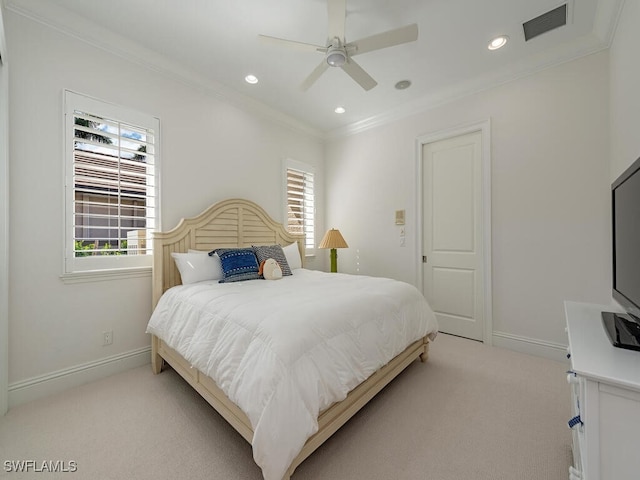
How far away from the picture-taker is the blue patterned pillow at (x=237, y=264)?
260 cm

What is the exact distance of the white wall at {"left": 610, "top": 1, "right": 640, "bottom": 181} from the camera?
5.65 ft

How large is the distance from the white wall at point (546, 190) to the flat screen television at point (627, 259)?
1.22 m

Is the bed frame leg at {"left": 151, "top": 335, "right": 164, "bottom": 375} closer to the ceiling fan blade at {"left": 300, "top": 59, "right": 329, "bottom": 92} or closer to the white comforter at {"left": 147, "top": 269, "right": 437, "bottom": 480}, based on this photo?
the white comforter at {"left": 147, "top": 269, "right": 437, "bottom": 480}

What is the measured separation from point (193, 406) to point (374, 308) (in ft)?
4.87

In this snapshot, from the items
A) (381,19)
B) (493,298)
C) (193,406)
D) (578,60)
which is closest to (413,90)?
(381,19)

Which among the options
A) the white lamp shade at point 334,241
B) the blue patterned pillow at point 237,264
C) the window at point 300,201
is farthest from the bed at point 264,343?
the window at point 300,201

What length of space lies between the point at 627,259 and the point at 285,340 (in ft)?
5.54

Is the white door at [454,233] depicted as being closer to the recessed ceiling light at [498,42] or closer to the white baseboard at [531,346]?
the white baseboard at [531,346]

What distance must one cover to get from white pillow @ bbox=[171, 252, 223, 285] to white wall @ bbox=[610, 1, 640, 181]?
3294 mm

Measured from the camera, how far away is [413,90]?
130 inches

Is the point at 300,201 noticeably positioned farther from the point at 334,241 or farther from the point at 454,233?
the point at 454,233

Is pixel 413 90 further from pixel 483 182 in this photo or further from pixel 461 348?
pixel 461 348

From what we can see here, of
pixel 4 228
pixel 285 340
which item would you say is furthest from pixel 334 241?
pixel 4 228

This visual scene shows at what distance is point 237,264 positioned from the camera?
2662 millimetres
